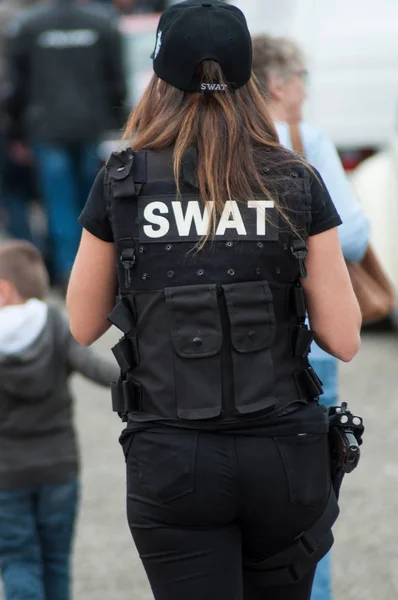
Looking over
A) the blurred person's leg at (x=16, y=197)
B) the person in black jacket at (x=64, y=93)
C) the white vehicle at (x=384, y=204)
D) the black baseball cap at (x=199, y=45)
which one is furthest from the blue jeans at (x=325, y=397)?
the blurred person's leg at (x=16, y=197)

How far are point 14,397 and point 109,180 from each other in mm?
1290

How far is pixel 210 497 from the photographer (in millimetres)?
2527

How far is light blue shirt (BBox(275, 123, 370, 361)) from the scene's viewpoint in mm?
3457

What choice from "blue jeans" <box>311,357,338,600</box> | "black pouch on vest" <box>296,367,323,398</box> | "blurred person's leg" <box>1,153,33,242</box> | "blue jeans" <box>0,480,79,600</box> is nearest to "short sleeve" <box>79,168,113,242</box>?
"black pouch on vest" <box>296,367,323,398</box>

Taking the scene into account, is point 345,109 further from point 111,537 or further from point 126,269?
point 126,269

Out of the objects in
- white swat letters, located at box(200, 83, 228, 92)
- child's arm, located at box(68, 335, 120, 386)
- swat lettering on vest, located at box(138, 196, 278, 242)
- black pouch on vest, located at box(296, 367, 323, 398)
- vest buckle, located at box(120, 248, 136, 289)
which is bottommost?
child's arm, located at box(68, 335, 120, 386)

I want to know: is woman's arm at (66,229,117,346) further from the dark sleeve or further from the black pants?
the dark sleeve

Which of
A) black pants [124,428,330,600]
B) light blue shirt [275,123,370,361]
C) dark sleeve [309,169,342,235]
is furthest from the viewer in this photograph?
light blue shirt [275,123,370,361]

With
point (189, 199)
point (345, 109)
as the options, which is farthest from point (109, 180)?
point (345, 109)

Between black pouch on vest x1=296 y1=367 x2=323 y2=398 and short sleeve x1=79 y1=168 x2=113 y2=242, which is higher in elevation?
short sleeve x1=79 y1=168 x2=113 y2=242

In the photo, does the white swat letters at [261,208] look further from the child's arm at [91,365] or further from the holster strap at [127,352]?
the child's arm at [91,365]

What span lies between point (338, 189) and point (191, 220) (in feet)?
3.21

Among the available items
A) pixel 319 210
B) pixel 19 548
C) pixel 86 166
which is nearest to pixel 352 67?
pixel 86 166

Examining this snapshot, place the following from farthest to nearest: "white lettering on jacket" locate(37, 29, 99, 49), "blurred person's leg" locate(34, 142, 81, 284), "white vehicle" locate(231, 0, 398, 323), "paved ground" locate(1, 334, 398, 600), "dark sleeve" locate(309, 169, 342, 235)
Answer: "white vehicle" locate(231, 0, 398, 323) → "blurred person's leg" locate(34, 142, 81, 284) → "white lettering on jacket" locate(37, 29, 99, 49) → "paved ground" locate(1, 334, 398, 600) → "dark sleeve" locate(309, 169, 342, 235)
